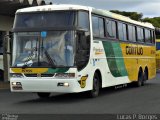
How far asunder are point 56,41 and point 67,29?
53 cm

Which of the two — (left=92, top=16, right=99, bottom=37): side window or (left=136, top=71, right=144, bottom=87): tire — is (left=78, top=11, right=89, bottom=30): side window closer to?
(left=92, top=16, right=99, bottom=37): side window

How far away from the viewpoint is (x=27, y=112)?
13.4 m

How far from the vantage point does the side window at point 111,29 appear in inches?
758

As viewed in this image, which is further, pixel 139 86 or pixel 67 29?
pixel 139 86

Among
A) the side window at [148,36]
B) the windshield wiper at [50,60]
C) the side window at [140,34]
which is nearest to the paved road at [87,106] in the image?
the windshield wiper at [50,60]

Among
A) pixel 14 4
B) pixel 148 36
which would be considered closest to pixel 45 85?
pixel 148 36

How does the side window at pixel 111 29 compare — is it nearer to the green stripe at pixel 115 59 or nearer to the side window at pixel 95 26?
the green stripe at pixel 115 59

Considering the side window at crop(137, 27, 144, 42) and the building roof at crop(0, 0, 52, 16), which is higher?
the building roof at crop(0, 0, 52, 16)

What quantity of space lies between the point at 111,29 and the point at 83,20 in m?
3.16

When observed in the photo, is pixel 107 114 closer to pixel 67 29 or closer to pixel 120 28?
pixel 67 29

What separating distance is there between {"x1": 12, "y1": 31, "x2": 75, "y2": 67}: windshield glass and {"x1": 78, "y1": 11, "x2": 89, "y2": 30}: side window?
2.14ft

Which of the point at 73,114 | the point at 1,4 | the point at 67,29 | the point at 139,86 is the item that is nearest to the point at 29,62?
the point at 67,29

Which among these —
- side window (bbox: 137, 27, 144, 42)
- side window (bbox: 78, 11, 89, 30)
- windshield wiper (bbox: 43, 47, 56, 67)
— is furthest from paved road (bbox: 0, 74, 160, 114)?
side window (bbox: 137, 27, 144, 42)

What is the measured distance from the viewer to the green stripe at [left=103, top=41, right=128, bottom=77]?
19.2 meters
